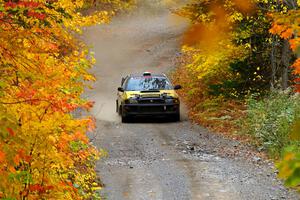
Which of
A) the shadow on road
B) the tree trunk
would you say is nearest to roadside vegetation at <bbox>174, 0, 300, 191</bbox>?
the tree trunk

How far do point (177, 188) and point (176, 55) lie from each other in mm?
26866

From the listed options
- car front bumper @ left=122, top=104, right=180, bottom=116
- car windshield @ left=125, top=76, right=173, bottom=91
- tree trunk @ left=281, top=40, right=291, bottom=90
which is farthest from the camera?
car windshield @ left=125, top=76, right=173, bottom=91

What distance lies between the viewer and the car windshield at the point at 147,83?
2033cm

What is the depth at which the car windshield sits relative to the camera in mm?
20328

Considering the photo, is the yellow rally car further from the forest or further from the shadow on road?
the forest

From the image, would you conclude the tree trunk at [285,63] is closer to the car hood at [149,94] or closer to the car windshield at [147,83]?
the car hood at [149,94]

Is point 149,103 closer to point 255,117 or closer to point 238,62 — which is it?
point 238,62

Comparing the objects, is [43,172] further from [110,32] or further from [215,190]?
[110,32]

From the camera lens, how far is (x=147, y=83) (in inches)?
811

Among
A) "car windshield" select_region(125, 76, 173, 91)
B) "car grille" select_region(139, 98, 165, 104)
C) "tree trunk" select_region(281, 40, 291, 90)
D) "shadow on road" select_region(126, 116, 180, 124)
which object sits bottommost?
"shadow on road" select_region(126, 116, 180, 124)

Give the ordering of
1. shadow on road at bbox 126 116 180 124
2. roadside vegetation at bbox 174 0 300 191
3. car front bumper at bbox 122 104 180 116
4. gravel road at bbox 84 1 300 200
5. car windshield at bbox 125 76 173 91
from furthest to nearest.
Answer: car windshield at bbox 125 76 173 91 < shadow on road at bbox 126 116 180 124 < car front bumper at bbox 122 104 180 116 < roadside vegetation at bbox 174 0 300 191 < gravel road at bbox 84 1 300 200

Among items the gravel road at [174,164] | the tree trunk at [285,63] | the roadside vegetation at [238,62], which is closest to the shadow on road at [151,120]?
the gravel road at [174,164]

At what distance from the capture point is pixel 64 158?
7.27m

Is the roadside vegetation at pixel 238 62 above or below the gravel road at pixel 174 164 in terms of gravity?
above
